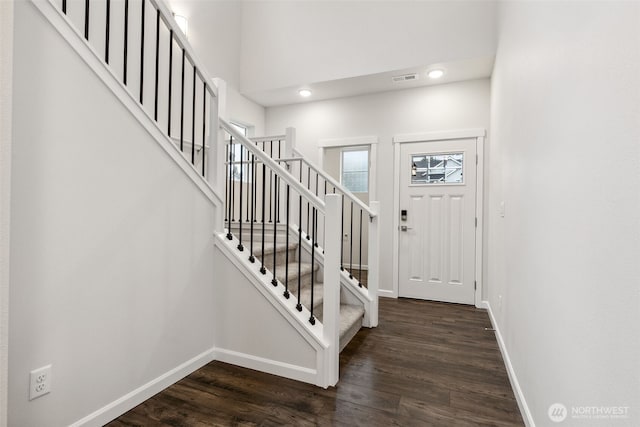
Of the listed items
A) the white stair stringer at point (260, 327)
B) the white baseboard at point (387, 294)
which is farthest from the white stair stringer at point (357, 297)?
the white baseboard at point (387, 294)

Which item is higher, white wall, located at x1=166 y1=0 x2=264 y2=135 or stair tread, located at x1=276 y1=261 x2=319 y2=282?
white wall, located at x1=166 y1=0 x2=264 y2=135

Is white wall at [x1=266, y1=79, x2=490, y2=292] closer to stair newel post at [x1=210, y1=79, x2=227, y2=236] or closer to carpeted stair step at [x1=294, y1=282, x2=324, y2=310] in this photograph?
carpeted stair step at [x1=294, y1=282, x2=324, y2=310]

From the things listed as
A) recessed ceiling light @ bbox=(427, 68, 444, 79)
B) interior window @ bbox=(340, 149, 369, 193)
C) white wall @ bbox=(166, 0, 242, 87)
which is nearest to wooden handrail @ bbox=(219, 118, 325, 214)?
white wall @ bbox=(166, 0, 242, 87)

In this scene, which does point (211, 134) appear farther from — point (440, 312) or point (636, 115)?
point (440, 312)

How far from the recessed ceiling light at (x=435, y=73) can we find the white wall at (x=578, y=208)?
1.62 metres

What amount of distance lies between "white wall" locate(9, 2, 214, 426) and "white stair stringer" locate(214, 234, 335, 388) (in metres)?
0.30

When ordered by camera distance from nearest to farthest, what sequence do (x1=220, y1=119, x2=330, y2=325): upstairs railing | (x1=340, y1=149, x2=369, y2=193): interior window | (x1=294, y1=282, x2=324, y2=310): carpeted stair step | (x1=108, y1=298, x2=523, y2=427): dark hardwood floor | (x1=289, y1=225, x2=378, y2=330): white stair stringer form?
1. (x1=108, y1=298, x2=523, y2=427): dark hardwood floor
2. (x1=220, y1=119, x2=330, y2=325): upstairs railing
3. (x1=294, y1=282, x2=324, y2=310): carpeted stair step
4. (x1=289, y1=225, x2=378, y2=330): white stair stringer
5. (x1=340, y1=149, x2=369, y2=193): interior window

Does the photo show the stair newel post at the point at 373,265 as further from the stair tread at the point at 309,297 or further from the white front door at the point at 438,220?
the white front door at the point at 438,220

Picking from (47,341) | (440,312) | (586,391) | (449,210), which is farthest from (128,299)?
(449,210)

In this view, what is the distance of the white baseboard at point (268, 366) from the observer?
1.99 m

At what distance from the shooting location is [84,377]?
149 cm

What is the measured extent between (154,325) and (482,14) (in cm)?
399

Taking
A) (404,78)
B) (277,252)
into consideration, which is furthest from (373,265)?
(404,78)

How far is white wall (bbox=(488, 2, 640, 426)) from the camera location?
0.79 m
